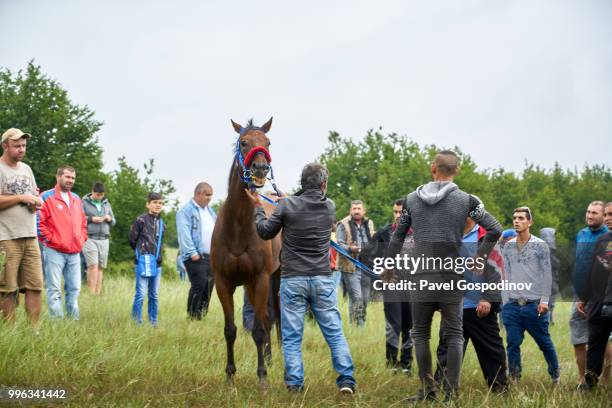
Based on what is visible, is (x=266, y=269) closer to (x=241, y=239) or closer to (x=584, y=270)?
(x=241, y=239)

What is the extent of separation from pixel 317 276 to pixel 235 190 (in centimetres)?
155

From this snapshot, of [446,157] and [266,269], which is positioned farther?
[266,269]

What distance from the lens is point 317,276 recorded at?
574 cm

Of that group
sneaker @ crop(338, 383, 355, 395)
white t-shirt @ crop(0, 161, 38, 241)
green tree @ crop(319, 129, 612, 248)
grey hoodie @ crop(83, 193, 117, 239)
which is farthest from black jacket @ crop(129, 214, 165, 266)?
green tree @ crop(319, 129, 612, 248)

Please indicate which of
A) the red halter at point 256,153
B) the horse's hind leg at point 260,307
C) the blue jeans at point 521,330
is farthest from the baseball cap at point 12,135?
the blue jeans at point 521,330

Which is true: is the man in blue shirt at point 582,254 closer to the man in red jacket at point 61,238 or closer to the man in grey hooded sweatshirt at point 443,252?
the man in grey hooded sweatshirt at point 443,252

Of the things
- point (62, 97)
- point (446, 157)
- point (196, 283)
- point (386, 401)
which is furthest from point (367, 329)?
point (62, 97)

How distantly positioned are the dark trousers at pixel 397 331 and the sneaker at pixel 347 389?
2259mm

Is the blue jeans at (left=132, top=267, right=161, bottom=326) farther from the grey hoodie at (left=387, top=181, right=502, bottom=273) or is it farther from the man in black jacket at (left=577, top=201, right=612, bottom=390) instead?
the man in black jacket at (left=577, top=201, right=612, bottom=390)

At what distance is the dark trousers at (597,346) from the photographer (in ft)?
20.6

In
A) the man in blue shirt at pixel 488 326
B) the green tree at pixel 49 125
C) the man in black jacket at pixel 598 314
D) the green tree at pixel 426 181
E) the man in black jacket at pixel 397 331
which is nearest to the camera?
the man in blue shirt at pixel 488 326

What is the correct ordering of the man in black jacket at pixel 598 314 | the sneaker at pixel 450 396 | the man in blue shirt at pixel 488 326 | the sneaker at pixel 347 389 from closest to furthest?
1. the sneaker at pixel 450 396
2. the sneaker at pixel 347 389
3. the man in blue shirt at pixel 488 326
4. the man in black jacket at pixel 598 314
